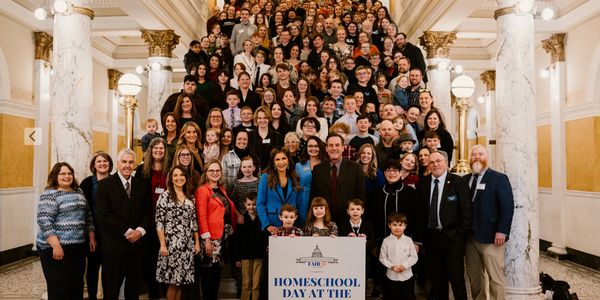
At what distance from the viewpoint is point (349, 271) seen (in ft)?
17.3

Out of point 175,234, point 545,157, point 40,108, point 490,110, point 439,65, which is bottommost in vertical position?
point 175,234

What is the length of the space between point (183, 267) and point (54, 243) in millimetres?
1427

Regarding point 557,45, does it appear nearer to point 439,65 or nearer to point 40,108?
point 439,65

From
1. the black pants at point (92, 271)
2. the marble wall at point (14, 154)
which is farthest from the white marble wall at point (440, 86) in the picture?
the marble wall at point (14, 154)

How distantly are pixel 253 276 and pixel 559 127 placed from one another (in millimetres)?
10159

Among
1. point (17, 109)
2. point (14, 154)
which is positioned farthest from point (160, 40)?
point (14, 154)

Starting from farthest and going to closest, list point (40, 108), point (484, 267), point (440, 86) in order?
point (440, 86)
point (40, 108)
point (484, 267)

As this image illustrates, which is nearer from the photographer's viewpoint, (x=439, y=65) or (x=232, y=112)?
(x=232, y=112)

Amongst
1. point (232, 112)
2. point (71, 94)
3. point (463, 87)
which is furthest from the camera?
point (463, 87)

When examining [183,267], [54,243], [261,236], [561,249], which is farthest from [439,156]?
[561,249]

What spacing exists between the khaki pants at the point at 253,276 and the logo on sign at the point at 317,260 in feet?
3.46

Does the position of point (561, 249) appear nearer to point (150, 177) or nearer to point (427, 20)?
point (427, 20)

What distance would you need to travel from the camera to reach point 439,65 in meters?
13.5

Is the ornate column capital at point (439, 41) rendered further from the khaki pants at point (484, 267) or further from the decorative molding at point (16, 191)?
the decorative molding at point (16, 191)
